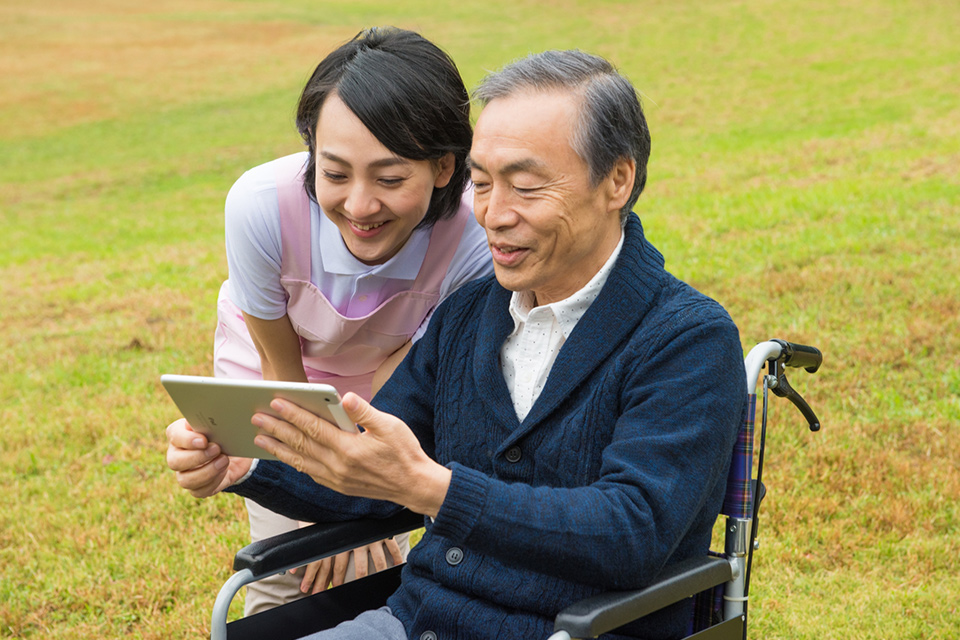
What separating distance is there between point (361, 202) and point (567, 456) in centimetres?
84

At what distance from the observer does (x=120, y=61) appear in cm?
2875

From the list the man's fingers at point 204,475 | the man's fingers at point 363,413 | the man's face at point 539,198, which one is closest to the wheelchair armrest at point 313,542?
the man's fingers at point 204,475

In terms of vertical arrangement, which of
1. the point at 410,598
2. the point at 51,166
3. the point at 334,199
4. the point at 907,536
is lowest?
the point at 51,166

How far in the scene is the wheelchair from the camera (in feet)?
6.09

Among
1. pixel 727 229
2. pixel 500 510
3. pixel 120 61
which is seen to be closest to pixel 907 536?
pixel 500 510

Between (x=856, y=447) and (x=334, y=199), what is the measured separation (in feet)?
9.66

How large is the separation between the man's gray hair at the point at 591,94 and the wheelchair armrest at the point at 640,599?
835 millimetres

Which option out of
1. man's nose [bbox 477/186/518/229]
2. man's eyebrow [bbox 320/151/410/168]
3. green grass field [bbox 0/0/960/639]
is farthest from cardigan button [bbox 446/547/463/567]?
green grass field [bbox 0/0/960/639]

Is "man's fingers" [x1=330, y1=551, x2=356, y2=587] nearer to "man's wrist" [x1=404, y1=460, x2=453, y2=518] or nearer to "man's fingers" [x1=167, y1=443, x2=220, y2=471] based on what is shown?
"man's fingers" [x1=167, y1=443, x2=220, y2=471]

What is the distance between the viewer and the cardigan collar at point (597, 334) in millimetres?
2074

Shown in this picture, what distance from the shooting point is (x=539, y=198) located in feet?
6.91

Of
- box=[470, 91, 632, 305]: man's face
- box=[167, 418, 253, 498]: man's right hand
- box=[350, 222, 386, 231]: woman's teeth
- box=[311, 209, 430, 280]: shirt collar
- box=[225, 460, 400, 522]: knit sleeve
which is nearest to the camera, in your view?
box=[470, 91, 632, 305]: man's face

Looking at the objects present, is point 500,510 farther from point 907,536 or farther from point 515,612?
point 907,536

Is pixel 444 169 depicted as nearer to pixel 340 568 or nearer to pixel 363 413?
pixel 363 413
